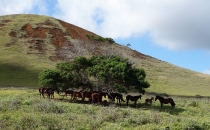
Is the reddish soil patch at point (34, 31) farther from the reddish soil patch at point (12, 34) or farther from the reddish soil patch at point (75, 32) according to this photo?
the reddish soil patch at point (75, 32)

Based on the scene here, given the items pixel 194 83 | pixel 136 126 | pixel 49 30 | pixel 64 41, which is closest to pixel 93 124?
pixel 136 126

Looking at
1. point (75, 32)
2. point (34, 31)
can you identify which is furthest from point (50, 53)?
point (75, 32)

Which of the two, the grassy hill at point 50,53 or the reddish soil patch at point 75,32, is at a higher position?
the reddish soil patch at point 75,32

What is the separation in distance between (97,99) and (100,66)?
459 cm

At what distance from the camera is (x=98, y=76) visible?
2781cm

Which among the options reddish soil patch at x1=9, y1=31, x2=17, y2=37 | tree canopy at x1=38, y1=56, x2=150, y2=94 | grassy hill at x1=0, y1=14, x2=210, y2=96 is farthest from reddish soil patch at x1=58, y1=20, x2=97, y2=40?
tree canopy at x1=38, y1=56, x2=150, y2=94

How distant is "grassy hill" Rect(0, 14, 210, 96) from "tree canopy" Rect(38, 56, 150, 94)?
20036 mm

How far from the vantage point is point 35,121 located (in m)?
15.4

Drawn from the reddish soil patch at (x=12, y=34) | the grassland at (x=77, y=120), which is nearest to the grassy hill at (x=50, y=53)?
the reddish soil patch at (x=12, y=34)

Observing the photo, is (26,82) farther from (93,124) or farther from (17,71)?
(93,124)

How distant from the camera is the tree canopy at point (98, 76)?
27344 mm

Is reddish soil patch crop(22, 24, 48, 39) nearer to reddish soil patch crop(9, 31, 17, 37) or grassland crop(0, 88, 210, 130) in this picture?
reddish soil patch crop(9, 31, 17, 37)

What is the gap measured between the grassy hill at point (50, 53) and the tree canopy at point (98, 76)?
2004 cm

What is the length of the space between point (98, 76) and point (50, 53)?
4454cm
